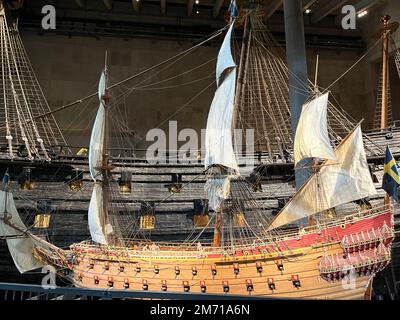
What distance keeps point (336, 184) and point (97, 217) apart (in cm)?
467

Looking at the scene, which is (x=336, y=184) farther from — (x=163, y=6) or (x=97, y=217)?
(x=163, y=6)

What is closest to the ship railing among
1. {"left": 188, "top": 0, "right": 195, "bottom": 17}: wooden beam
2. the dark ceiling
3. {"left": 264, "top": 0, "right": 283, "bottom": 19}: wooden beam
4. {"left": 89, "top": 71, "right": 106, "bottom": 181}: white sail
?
{"left": 89, "top": 71, "right": 106, "bottom": 181}: white sail

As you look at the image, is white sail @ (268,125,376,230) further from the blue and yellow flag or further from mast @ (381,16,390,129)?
mast @ (381,16,390,129)

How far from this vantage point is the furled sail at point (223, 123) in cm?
677

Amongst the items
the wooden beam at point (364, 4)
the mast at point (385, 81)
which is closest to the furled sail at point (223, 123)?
the mast at point (385, 81)

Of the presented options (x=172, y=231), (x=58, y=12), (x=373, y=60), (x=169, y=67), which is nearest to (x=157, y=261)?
(x=172, y=231)

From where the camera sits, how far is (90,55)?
14.0 metres

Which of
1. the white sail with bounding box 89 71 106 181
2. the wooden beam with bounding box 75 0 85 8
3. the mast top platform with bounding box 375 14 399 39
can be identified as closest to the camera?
the white sail with bounding box 89 71 106 181

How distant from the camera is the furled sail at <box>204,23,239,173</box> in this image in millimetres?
6766

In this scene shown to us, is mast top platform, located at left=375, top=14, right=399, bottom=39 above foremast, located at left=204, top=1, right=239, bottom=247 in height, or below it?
above

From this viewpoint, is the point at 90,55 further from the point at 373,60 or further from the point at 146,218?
the point at 373,60

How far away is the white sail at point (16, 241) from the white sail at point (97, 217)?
4.35 feet

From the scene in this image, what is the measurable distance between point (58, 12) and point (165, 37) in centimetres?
442

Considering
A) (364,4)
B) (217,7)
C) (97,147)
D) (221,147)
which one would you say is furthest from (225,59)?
(364,4)
